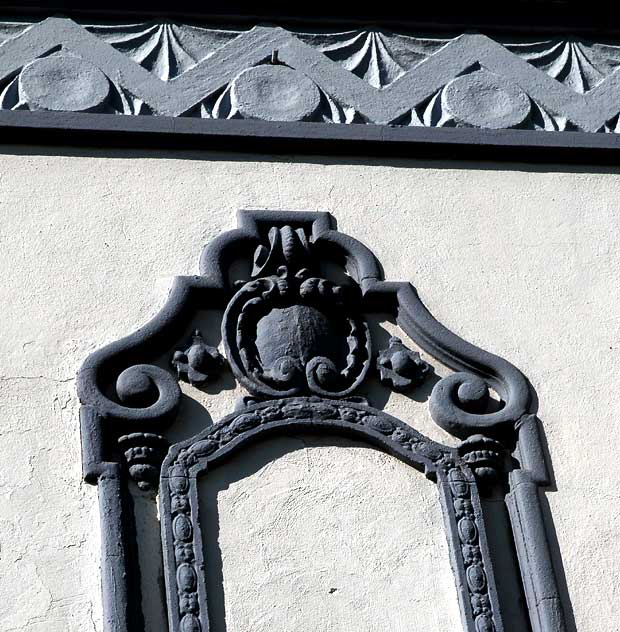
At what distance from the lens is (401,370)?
16.9ft

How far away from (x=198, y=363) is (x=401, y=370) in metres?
0.49

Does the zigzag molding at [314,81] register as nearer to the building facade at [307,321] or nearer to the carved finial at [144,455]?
the building facade at [307,321]

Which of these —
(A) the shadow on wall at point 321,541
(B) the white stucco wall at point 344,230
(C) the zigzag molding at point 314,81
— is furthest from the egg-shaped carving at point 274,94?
(A) the shadow on wall at point 321,541

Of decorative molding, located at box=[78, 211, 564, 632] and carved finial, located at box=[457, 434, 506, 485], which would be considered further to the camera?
carved finial, located at box=[457, 434, 506, 485]

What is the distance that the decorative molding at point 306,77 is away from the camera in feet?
18.4

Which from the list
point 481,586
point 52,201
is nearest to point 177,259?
point 52,201

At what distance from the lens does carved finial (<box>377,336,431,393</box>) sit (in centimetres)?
515

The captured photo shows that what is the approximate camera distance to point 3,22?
18.8 ft

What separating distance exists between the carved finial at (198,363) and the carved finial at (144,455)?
0.66ft

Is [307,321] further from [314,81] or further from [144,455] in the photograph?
[314,81]

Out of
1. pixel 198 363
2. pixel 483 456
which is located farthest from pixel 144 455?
pixel 483 456

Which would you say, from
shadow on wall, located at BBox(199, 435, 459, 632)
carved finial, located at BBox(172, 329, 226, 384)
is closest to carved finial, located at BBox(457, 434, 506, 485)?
shadow on wall, located at BBox(199, 435, 459, 632)

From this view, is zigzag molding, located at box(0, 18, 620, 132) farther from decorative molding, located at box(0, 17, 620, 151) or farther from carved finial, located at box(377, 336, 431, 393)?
carved finial, located at box(377, 336, 431, 393)

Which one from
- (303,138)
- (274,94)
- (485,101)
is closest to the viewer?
(303,138)
